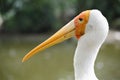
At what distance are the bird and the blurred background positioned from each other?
19.0ft

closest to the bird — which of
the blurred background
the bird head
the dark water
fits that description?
the bird head

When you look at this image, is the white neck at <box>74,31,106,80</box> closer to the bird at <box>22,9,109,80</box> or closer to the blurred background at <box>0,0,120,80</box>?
the bird at <box>22,9,109,80</box>

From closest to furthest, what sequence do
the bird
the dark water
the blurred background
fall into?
the bird
the dark water
the blurred background

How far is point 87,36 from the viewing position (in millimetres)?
3518

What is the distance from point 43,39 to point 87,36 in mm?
10401

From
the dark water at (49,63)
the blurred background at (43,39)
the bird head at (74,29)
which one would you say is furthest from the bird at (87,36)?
the blurred background at (43,39)

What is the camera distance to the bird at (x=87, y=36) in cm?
342

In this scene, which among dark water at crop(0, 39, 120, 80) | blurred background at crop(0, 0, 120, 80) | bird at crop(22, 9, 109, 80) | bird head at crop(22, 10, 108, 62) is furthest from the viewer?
blurred background at crop(0, 0, 120, 80)

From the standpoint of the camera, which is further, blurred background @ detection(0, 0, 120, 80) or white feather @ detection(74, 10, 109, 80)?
blurred background @ detection(0, 0, 120, 80)

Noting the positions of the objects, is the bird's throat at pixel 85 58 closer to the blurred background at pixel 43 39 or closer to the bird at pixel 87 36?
the bird at pixel 87 36

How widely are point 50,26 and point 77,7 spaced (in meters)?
1.40

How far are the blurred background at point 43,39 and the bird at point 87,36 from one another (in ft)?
19.0

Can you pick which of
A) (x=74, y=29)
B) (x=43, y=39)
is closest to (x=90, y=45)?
(x=74, y=29)

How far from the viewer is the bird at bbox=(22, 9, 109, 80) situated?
3422 mm
